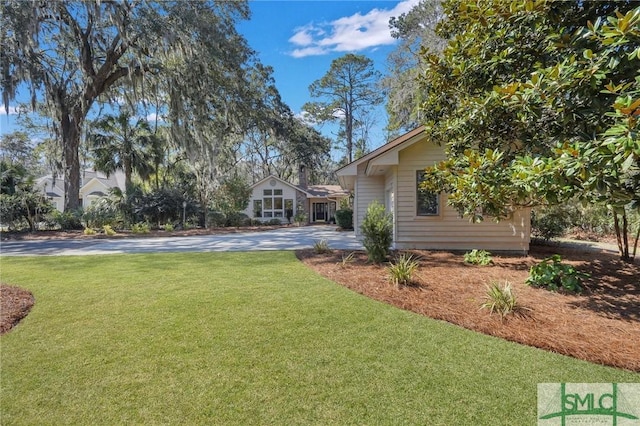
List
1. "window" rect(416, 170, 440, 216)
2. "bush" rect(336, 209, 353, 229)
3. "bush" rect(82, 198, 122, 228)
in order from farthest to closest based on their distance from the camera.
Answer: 1. "bush" rect(336, 209, 353, 229)
2. "bush" rect(82, 198, 122, 228)
3. "window" rect(416, 170, 440, 216)

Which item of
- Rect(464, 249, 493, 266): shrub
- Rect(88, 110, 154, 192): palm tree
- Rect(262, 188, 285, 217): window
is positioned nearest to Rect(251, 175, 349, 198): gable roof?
Rect(262, 188, 285, 217): window

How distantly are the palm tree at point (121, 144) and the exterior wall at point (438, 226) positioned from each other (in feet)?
56.7

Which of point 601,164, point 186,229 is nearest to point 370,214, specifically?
point 601,164

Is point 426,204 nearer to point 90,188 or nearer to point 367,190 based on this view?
point 367,190

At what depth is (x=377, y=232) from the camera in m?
6.81

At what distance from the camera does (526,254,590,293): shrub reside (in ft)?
16.1

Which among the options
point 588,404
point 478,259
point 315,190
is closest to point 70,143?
point 315,190

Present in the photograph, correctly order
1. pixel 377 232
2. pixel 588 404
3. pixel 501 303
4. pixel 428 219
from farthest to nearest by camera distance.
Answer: pixel 428 219
pixel 377 232
pixel 501 303
pixel 588 404

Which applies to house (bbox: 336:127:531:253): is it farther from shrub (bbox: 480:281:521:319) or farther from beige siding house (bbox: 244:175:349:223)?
beige siding house (bbox: 244:175:349:223)

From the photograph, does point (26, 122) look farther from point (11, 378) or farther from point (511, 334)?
point (511, 334)

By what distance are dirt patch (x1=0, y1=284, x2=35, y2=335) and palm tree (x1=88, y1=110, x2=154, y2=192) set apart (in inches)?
629

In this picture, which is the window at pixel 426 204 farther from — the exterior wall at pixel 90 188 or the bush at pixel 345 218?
the exterior wall at pixel 90 188

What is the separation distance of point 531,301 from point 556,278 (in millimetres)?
1053

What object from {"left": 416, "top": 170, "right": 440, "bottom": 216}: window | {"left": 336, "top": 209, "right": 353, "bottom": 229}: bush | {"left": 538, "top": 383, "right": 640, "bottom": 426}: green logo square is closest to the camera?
{"left": 538, "top": 383, "right": 640, "bottom": 426}: green logo square
